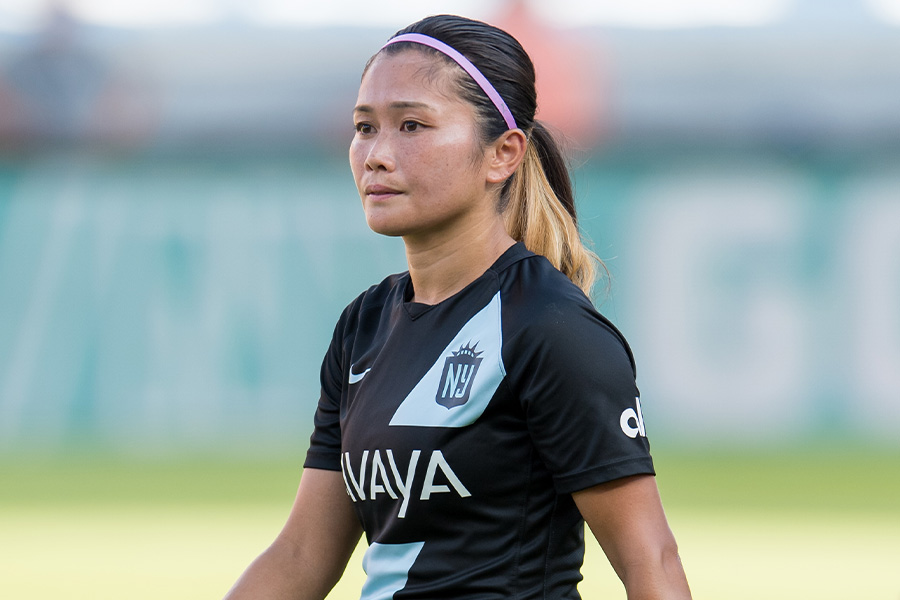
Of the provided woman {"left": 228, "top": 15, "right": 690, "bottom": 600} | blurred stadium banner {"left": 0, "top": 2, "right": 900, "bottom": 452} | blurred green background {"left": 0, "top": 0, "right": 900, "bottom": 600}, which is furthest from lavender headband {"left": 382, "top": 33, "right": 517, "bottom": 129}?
blurred stadium banner {"left": 0, "top": 2, "right": 900, "bottom": 452}

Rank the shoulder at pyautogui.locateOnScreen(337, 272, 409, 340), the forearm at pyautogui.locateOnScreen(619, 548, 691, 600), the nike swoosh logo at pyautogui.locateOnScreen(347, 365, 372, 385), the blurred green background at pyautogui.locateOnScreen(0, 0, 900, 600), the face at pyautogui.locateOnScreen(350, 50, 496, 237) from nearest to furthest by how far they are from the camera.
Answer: the forearm at pyautogui.locateOnScreen(619, 548, 691, 600)
the face at pyautogui.locateOnScreen(350, 50, 496, 237)
the nike swoosh logo at pyautogui.locateOnScreen(347, 365, 372, 385)
the shoulder at pyautogui.locateOnScreen(337, 272, 409, 340)
the blurred green background at pyautogui.locateOnScreen(0, 0, 900, 600)

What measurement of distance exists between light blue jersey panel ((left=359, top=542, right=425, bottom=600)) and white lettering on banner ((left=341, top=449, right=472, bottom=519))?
6 centimetres

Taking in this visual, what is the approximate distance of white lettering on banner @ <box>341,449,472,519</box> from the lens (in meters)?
1.92

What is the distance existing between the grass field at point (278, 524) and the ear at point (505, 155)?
350cm

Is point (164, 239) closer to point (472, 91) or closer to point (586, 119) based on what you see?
point (586, 119)

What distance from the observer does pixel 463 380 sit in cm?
195

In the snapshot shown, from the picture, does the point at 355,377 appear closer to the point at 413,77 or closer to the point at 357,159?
the point at 357,159

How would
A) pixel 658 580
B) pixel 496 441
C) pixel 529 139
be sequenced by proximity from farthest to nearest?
1. pixel 529 139
2. pixel 496 441
3. pixel 658 580

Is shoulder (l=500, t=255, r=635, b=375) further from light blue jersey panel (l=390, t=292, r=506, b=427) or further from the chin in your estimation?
the chin

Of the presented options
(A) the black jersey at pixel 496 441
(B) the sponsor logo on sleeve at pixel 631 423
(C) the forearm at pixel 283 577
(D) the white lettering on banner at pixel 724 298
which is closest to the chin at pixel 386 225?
(A) the black jersey at pixel 496 441

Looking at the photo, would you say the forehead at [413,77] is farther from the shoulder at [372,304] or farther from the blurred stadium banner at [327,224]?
the blurred stadium banner at [327,224]

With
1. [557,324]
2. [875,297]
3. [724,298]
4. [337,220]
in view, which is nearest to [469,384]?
[557,324]

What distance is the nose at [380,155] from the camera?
6.77 feet

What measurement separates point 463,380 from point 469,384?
2 centimetres
